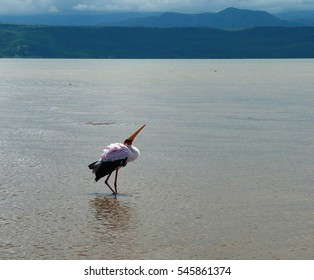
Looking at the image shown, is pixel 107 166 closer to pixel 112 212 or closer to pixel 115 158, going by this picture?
pixel 115 158

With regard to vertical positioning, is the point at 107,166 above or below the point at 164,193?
above

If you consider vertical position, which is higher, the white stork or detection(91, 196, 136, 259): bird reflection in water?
the white stork

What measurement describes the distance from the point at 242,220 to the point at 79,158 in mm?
Result: 9914

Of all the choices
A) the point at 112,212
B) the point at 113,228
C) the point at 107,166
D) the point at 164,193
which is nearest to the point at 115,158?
the point at 107,166

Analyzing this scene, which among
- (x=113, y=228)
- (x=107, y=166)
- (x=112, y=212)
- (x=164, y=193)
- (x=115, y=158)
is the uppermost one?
(x=115, y=158)

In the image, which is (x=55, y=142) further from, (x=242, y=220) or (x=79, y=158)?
(x=242, y=220)

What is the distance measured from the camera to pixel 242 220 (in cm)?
1619

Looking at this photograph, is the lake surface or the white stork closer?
the lake surface
